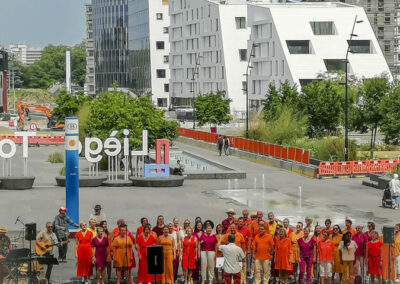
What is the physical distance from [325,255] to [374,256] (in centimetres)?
112

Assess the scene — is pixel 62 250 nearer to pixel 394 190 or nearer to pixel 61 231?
pixel 61 231

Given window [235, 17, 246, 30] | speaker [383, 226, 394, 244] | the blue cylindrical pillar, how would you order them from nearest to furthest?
speaker [383, 226, 394, 244] < the blue cylindrical pillar < window [235, 17, 246, 30]

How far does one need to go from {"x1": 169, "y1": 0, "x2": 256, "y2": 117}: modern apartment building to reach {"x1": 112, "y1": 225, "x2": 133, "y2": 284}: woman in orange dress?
323 feet

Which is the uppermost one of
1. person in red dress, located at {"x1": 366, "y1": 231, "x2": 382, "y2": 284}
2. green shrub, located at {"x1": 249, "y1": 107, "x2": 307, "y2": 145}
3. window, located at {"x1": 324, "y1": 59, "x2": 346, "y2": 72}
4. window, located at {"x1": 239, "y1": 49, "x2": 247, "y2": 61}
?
window, located at {"x1": 239, "y1": 49, "x2": 247, "y2": 61}

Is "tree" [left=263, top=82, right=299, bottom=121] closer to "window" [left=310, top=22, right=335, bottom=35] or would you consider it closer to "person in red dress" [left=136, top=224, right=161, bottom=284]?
"window" [left=310, top=22, right=335, bottom=35]

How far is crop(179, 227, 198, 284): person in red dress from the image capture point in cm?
2192

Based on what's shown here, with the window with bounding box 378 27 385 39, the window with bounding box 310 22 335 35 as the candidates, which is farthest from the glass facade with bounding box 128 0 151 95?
the window with bounding box 310 22 335 35

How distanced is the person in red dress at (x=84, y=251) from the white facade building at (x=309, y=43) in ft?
278

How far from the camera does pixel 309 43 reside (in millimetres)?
109688

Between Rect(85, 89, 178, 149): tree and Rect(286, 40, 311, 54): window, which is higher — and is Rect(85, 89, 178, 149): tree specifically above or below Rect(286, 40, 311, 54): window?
below

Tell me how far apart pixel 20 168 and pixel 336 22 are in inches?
2478

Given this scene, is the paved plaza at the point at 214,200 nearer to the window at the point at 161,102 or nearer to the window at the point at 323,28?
the window at the point at 323,28

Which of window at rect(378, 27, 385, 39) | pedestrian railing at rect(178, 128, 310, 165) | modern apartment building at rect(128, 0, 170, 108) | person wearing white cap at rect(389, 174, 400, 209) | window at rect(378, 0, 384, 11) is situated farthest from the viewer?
modern apartment building at rect(128, 0, 170, 108)

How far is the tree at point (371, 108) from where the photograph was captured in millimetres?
65312
